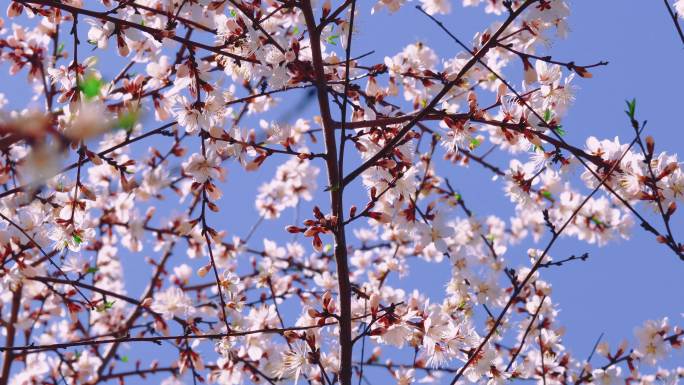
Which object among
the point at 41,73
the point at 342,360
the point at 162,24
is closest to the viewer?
the point at 342,360

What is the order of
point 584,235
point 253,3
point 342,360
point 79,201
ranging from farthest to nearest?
1. point 584,235
2. point 79,201
3. point 253,3
4. point 342,360

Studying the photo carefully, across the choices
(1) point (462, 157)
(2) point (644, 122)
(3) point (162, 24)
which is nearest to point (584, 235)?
(1) point (462, 157)

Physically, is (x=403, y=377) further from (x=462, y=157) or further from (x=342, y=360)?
(x=462, y=157)

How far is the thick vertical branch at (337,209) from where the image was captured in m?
2.21

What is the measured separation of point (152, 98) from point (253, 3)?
89cm

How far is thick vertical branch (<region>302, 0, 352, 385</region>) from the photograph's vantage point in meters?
2.21

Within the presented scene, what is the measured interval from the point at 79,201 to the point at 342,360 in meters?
1.55

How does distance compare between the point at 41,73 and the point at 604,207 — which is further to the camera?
the point at 604,207

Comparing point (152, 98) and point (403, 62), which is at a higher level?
point (403, 62)

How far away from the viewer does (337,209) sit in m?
2.21

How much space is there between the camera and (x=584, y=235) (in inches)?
202

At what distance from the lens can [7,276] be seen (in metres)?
3.09

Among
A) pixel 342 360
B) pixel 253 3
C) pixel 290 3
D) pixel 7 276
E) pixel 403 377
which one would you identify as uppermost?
pixel 253 3

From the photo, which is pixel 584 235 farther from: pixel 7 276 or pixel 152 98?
pixel 7 276
